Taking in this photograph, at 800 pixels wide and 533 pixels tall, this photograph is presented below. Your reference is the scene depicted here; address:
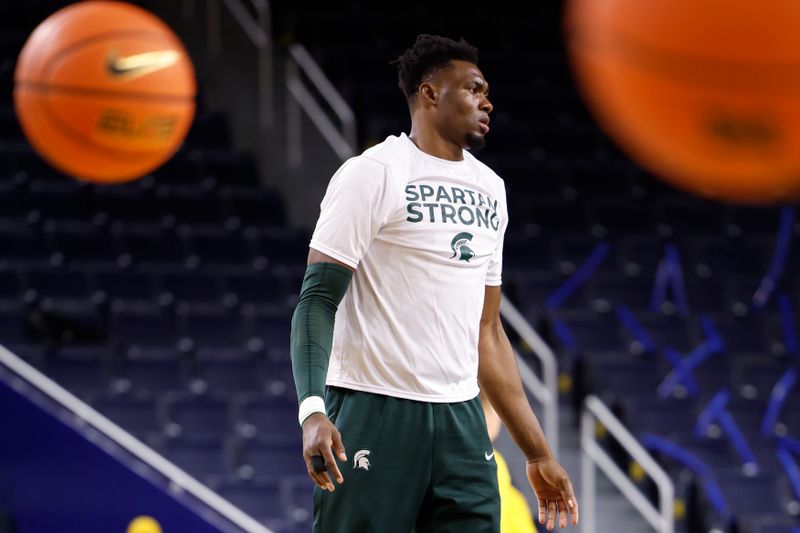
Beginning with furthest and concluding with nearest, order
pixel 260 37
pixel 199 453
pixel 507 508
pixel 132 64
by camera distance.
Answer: pixel 260 37
pixel 199 453
pixel 132 64
pixel 507 508

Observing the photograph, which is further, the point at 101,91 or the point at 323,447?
the point at 101,91

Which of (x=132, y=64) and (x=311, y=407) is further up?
(x=132, y=64)

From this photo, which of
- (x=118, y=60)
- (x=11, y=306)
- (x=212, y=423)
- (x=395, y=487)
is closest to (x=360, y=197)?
(x=395, y=487)

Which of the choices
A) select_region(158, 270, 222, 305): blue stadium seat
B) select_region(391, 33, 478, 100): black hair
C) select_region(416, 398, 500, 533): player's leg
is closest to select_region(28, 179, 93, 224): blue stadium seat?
select_region(158, 270, 222, 305): blue stadium seat

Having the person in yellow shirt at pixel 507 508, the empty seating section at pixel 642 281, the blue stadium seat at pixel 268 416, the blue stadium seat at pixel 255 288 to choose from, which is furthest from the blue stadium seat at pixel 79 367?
the person in yellow shirt at pixel 507 508

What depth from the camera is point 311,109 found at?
9.37m

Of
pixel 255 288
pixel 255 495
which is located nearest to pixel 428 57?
pixel 255 495

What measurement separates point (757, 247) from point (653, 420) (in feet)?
6.21

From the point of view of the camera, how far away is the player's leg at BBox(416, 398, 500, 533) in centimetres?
285

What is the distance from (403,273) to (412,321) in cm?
9

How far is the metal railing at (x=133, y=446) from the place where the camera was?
228 inches

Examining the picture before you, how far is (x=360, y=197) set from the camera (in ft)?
9.30

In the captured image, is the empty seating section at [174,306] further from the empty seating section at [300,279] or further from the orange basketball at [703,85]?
the orange basketball at [703,85]

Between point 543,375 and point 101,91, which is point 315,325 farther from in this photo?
point 543,375
